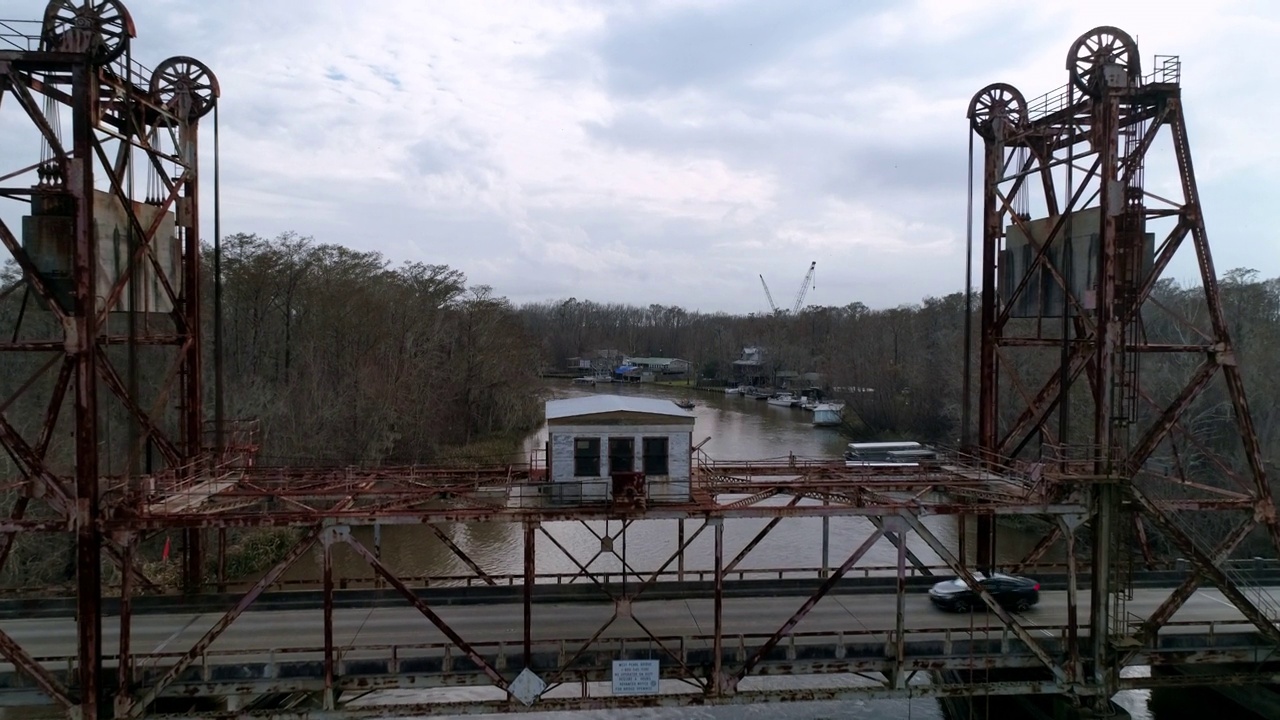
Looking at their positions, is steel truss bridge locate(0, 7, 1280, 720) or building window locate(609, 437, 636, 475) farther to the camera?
building window locate(609, 437, 636, 475)

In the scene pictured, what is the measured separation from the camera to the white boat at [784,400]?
10750cm

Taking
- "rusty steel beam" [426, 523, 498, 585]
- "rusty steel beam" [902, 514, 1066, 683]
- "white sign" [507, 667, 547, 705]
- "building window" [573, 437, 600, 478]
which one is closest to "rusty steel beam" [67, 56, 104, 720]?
"rusty steel beam" [426, 523, 498, 585]

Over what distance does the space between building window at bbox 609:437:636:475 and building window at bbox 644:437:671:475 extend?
308 mm

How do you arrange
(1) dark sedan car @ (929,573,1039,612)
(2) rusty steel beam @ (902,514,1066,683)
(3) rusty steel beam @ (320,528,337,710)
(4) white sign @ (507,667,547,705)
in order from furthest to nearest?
(1) dark sedan car @ (929,573,1039,612), (2) rusty steel beam @ (902,514,1066,683), (4) white sign @ (507,667,547,705), (3) rusty steel beam @ (320,528,337,710)

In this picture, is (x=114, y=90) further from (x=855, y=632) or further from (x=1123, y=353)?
(x=1123, y=353)

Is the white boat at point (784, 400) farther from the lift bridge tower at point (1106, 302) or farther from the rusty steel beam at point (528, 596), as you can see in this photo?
the rusty steel beam at point (528, 596)

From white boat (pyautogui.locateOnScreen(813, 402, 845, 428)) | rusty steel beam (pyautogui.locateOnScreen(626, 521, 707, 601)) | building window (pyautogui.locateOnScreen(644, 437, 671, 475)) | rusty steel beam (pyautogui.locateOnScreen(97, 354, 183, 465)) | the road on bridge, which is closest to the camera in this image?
rusty steel beam (pyautogui.locateOnScreen(97, 354, 183, 465))

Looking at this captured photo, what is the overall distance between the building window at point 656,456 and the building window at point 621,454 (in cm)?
31

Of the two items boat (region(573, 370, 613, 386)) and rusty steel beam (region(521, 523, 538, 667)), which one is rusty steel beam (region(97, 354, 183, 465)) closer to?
rusty steel beam (region(521, 523, 538, 667))

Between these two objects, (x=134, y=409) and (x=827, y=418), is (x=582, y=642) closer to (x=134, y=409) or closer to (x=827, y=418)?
(x=134, y=409)

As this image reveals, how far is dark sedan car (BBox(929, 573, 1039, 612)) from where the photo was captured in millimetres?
19594

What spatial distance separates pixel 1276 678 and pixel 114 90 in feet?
90.3

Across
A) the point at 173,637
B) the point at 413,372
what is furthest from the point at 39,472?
the point at 413,372

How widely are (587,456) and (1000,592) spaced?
10535 millimetres
